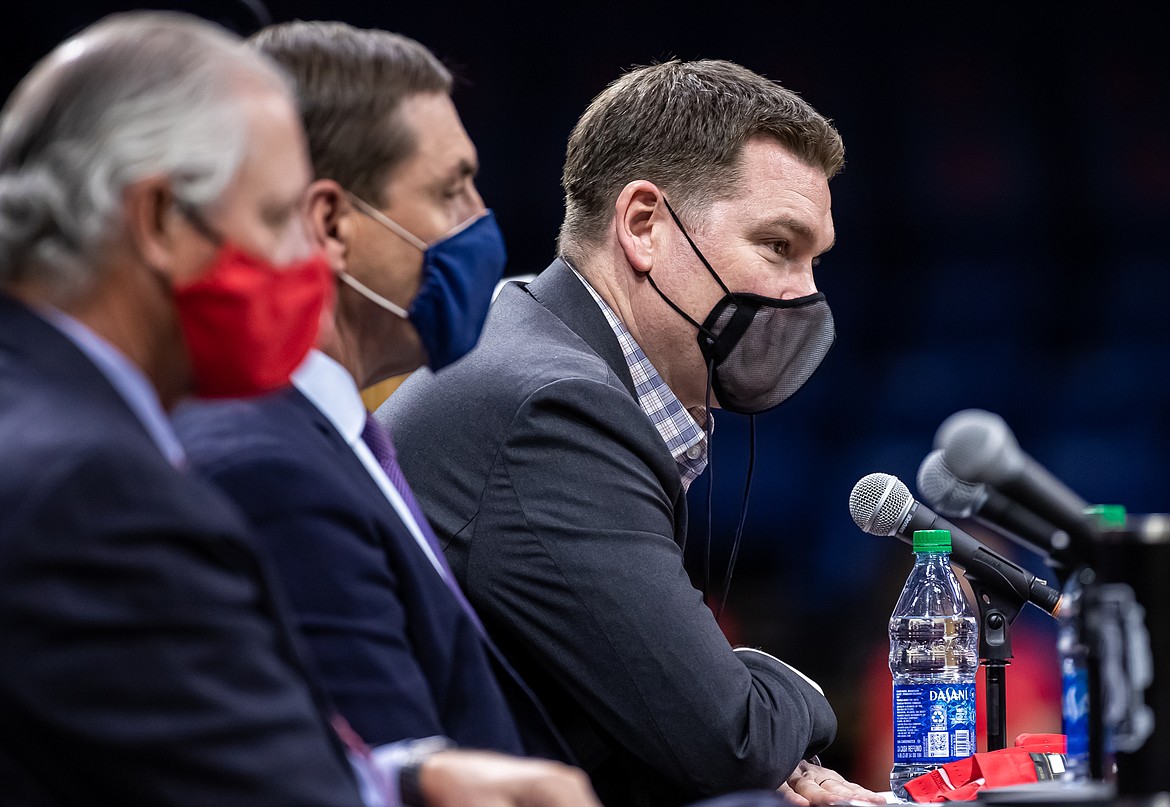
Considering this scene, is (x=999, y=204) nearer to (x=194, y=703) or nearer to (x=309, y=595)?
(x=309, y=595)

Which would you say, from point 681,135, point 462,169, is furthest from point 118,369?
point 681,135

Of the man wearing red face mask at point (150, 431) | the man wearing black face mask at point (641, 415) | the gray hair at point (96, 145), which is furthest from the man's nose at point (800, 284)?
the gray hair at point (96, 145)

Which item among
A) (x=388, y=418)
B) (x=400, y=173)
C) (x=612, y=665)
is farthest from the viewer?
(x=388, y=418)

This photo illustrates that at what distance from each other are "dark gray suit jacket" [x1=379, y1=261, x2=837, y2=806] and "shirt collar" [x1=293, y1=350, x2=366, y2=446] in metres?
0.41

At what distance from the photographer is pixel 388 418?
1980 mm

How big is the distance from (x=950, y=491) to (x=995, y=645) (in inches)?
25.8

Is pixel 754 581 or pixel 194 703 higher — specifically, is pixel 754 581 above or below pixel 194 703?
below

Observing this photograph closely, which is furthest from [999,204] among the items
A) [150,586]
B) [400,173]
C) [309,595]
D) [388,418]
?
[150,586]

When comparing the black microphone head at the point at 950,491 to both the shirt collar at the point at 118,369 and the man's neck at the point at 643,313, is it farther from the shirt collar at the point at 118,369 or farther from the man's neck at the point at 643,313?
the man's neck at the point at 643,313

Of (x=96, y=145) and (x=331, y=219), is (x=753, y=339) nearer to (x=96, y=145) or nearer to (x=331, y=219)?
(x=331, y=219)

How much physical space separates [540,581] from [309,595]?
589 millimetres

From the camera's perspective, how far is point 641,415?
6.04 ft

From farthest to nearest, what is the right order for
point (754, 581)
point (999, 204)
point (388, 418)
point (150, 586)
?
point (999, 204)
point (754, 581)
point (388, 418)
point (150, 586)

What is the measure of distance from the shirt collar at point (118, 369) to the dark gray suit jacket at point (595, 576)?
31.6 inches
